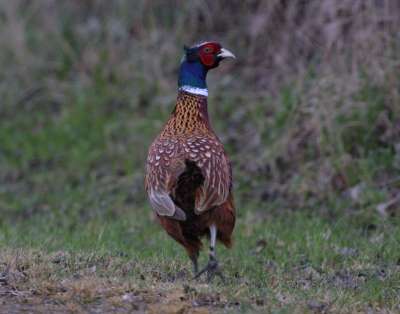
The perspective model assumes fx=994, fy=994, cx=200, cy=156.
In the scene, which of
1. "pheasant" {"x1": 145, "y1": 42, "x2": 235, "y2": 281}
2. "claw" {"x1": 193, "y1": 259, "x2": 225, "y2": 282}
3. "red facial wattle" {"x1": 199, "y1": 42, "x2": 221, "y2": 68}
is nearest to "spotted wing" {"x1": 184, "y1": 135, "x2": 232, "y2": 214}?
"pheasant" {"x1": 145, "y1": 42, "x2": 235, "y2": 281}

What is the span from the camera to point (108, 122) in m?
11.4

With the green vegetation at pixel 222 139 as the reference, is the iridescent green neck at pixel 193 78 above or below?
above

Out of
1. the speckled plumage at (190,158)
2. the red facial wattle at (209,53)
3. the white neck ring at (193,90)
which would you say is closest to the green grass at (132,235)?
the speckled plumage at (190,158)

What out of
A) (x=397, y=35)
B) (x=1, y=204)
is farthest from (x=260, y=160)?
(x=1, y=204)

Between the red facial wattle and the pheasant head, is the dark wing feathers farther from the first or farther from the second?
the red facial wattle

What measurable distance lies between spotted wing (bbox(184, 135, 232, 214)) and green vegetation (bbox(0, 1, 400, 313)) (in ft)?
1.62

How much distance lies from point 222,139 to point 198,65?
153 inches

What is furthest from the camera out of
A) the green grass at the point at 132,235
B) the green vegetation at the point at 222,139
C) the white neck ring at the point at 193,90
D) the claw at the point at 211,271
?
the white neck ring at the point at 193,90

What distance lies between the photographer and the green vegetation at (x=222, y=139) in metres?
5.71

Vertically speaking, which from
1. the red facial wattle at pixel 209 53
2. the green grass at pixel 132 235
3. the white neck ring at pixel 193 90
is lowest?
the green grass at pixel 132 235

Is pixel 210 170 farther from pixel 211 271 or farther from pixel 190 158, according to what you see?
pixel 211 271

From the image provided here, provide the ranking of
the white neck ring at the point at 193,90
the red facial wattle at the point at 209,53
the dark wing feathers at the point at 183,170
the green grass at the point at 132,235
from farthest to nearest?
1. the red facial wattle at the point at 209,53
2. the white neck ring at the point at 193,90
3. the dark wing feathers at the point at 183,170
4. the green grass at the point at 132,235

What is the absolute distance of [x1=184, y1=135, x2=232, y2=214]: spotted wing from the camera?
582 cm

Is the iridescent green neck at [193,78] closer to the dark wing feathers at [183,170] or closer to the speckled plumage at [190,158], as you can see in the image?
the speckled plumage at [190,158]
